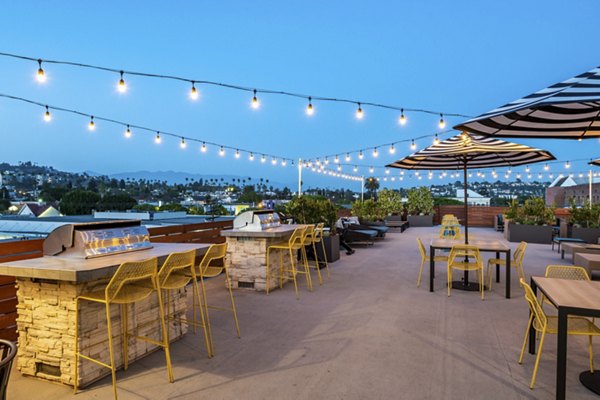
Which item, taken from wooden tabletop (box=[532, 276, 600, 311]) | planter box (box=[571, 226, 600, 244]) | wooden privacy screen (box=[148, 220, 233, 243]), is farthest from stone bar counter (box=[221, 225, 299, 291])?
planter box (box=[571, 226, 600, 244])

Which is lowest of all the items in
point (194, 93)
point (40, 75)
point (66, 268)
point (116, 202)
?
point (66, 268)

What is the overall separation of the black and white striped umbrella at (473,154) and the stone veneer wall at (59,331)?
5.34 metres

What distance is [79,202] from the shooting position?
8750mm

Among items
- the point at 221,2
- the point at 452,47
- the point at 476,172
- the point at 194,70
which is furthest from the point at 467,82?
the point at 221,2

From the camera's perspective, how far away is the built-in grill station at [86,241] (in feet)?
10.7

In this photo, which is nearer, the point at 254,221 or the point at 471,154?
the point at 254,221

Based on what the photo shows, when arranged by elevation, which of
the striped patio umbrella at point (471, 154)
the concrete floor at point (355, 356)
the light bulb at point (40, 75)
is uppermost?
the light bulb at point (40, 75)

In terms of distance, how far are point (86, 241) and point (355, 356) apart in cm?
252

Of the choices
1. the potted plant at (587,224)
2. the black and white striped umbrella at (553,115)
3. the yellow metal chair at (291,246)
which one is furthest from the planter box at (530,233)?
the yellow metal chair at (291,246)

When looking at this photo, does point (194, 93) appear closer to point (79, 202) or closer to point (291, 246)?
point (291, 246)

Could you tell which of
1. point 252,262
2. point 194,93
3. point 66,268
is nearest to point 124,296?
point 66,268

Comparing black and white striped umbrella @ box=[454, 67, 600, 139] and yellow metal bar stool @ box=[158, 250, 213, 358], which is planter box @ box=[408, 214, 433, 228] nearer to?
black and white striped umbrella @ box=[454, 67, 600, 139]

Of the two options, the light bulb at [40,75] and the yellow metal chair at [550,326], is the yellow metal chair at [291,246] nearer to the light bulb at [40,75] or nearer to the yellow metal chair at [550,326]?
the yellow metal chair at [550,326]

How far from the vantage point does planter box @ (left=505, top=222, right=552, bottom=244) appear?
11.5m
